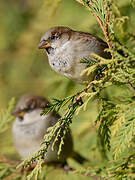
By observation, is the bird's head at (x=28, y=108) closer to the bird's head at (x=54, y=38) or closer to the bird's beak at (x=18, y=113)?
the bird's beak at (x=18, y=113)

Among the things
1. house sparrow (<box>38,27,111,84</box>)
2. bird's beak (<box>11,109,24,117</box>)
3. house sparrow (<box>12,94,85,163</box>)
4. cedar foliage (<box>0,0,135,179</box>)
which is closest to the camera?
cedar foliage (<box>0,0,135,179</box>)

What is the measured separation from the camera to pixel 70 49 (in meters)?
1.50

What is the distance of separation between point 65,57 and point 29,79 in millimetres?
2360

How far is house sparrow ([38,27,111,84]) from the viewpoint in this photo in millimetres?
1466

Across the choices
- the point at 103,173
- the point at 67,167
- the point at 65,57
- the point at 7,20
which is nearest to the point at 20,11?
the point at 7,20

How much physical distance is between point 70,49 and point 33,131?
3.09ft

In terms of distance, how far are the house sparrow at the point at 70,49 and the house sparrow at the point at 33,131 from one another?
62 cm

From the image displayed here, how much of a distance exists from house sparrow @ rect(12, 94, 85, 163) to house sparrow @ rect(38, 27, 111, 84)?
62 cm

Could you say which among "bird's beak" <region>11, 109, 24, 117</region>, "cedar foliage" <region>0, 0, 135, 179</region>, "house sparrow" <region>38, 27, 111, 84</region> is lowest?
"cedar foliage" <region>0, 0, 135, 179</region>

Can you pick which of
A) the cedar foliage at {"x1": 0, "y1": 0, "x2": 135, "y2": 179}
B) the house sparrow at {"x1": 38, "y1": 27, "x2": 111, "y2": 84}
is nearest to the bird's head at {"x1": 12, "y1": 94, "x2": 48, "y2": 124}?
the house sparrow at {"x1": 38, "y1": 27, "x2": 111, "y2": 84}

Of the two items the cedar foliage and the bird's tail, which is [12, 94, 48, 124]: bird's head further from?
the cedar foliage

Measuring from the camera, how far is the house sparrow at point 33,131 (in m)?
2.16

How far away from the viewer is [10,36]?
3.67m

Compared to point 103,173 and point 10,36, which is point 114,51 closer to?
point 103,173
